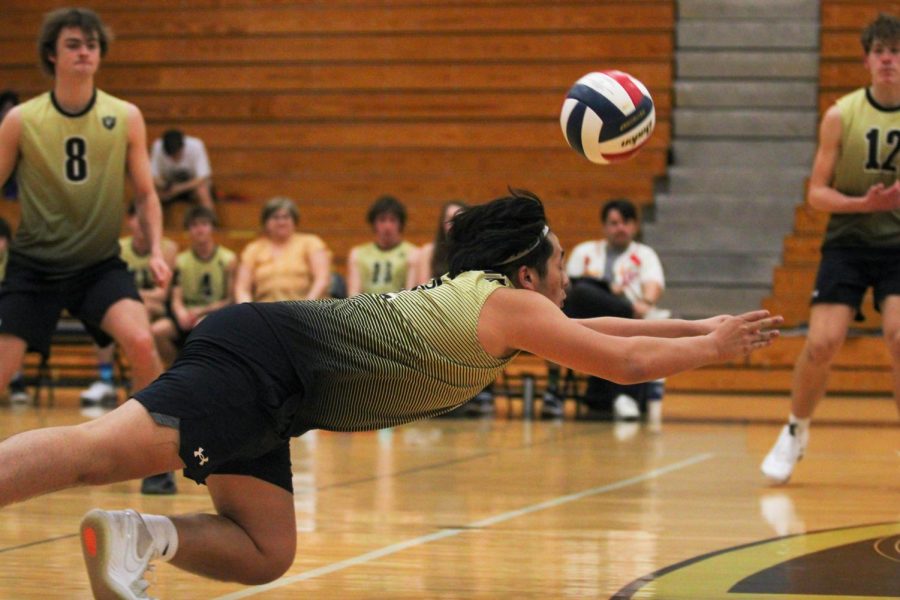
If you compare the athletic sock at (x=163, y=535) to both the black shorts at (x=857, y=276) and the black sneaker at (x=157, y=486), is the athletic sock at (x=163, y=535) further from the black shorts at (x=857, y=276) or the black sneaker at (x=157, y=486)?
the black shorts at (x=857, y=276)

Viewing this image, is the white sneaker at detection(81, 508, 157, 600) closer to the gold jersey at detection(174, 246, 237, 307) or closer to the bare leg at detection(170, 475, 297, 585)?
the bare leg at detection(170, 475, 297, 585)

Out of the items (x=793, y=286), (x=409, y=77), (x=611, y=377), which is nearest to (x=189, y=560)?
(x=611, y=377)

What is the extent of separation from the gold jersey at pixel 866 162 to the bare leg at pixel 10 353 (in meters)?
3.34

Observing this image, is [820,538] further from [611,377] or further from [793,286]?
[793,286]

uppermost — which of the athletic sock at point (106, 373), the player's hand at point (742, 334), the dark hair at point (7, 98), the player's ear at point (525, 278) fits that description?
the dark hair at point (7, 98)

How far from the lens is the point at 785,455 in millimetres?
5898

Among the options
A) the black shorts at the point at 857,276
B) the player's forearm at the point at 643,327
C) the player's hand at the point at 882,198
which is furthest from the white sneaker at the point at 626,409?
the player's forearm at the point at 643,327

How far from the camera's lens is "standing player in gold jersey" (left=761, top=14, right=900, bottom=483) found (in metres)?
5.71

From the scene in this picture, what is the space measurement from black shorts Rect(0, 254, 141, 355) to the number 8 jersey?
0.04 meters

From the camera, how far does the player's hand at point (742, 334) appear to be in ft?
9.53

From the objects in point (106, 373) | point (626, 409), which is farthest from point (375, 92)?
point (626, 409)

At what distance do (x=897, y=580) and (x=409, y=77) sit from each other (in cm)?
1030

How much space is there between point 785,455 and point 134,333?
9.12ft

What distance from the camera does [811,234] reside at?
11977 mm
